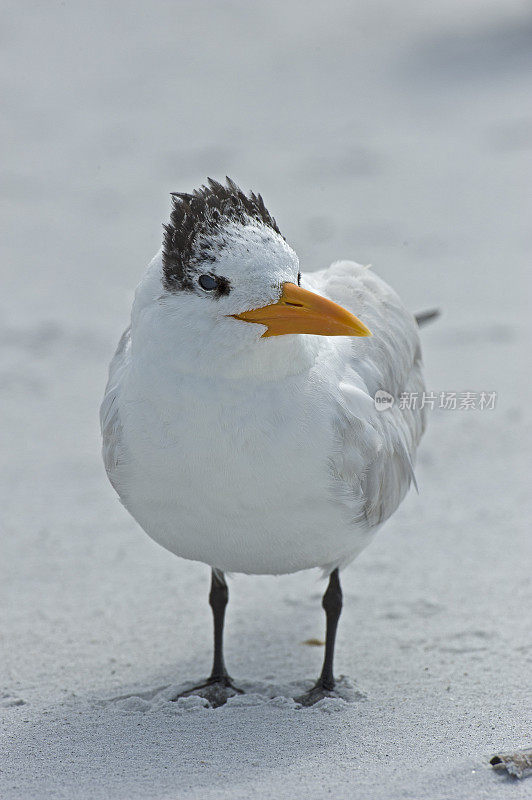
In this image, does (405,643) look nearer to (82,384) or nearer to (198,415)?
(198,415)

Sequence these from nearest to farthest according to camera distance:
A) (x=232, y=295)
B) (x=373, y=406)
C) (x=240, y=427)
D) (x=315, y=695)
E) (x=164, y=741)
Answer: (x=232, y=295) → (x=240, y=427) → (x=164, y=741) → (x=373, y=406) → (x=315, y=695)

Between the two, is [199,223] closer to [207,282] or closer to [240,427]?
[207,282]

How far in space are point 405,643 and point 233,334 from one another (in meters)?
1.75

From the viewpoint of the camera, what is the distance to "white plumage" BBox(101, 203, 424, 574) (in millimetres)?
2955

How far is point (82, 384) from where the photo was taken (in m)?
6.34

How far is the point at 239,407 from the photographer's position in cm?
302

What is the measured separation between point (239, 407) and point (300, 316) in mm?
312

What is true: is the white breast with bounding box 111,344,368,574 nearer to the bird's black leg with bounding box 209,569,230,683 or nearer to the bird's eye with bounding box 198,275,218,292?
the bird's eye with bounding box 198,275,218,292

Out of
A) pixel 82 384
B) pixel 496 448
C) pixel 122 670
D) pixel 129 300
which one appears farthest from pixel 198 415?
pixel 129 300

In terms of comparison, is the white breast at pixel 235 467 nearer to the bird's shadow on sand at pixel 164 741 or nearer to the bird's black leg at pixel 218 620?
the bird's shadow on sand at pixel 164 741

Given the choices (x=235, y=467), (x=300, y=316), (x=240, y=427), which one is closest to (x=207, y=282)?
(x=300, y=316)

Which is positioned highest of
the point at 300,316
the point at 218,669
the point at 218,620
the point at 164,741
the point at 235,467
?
the point at 300,316

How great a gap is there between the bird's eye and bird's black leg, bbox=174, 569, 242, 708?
1.31m

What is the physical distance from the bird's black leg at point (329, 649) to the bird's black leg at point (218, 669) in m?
0.27
